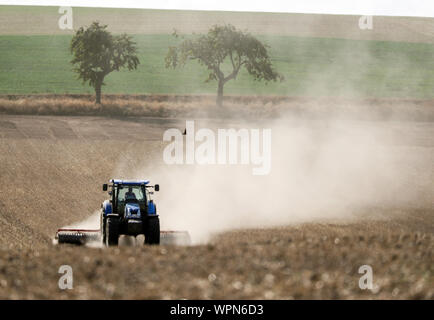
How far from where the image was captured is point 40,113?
61688 mm

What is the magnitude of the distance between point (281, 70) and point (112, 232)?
2912 inches

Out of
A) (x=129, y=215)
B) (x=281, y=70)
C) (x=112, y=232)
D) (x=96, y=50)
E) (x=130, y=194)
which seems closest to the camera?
(x=112, y=232)

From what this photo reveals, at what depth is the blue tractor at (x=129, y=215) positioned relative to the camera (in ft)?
65.9

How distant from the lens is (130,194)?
21828 mm

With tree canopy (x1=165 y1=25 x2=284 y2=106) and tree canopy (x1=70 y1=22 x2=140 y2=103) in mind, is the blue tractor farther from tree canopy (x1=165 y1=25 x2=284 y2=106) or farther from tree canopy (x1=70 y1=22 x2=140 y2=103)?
tree canopy (x1=165 y1=25 x2=284 y2=106)

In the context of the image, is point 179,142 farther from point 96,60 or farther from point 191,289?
point 191,289

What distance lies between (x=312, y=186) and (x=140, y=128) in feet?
73.1

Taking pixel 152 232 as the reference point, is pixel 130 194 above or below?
above

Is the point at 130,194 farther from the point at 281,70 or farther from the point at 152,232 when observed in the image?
the point at 281,70

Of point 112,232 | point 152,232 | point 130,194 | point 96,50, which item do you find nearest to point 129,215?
point 112,232

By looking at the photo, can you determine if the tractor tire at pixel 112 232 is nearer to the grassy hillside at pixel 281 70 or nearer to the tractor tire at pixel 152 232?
the tractor tire at pixel 152 232

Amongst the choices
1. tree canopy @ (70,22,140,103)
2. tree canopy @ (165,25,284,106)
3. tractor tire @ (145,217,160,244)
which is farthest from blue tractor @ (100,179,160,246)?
tree canopy @ (165,25,284,106)

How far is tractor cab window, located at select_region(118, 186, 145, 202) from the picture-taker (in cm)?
2170

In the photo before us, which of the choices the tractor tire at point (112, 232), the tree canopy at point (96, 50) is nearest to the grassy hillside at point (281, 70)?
the tree canopy at point (96, 50)
